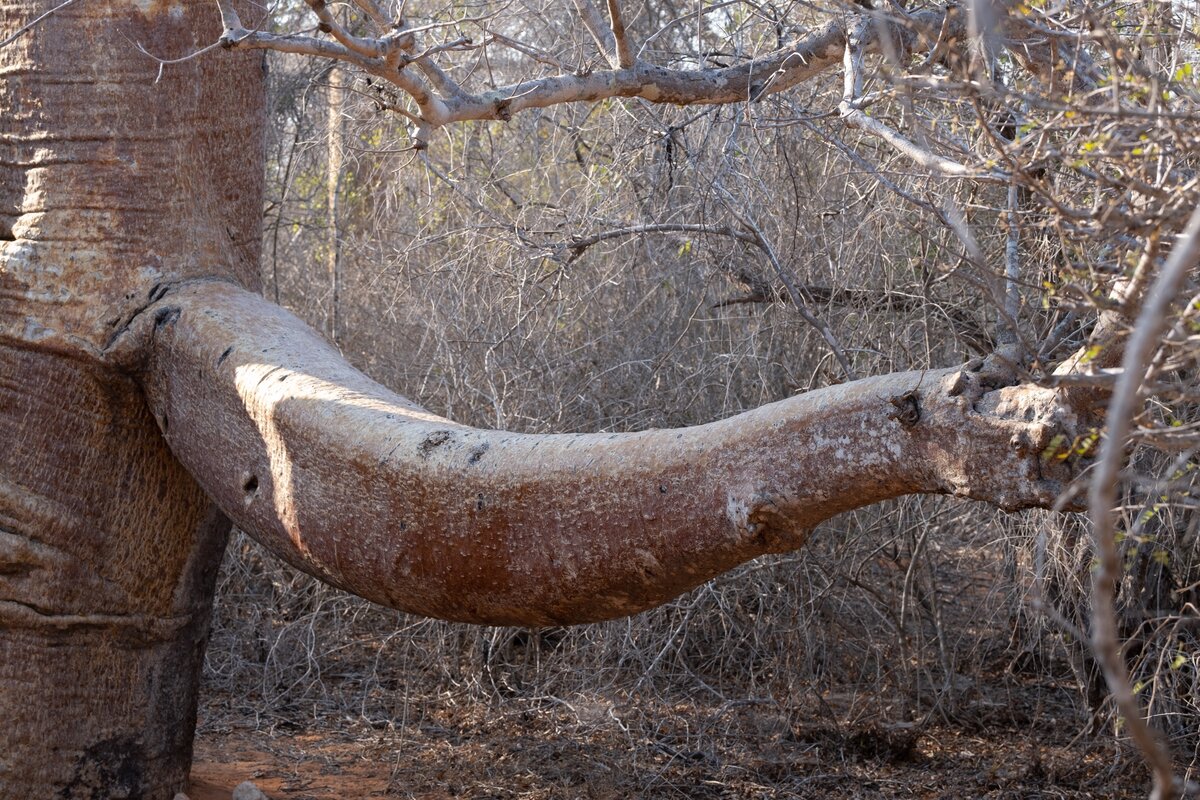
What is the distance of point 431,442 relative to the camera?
2973mm

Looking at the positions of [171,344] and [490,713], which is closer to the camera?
[171,344]

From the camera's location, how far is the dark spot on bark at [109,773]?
147 inches

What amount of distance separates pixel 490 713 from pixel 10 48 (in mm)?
2951

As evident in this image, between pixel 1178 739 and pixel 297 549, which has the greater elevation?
pixel 297 549

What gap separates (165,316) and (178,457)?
412mm

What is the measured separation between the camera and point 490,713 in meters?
4.96

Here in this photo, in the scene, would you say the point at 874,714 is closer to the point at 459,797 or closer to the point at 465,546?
the point at 459,797

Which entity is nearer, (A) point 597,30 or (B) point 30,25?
(B) point 30,25

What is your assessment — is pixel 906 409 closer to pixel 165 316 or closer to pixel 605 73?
pixel 605 73

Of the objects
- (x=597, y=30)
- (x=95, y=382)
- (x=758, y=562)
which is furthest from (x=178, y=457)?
(x=758, y=562)

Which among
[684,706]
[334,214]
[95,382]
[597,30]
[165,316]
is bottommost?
[684,706]

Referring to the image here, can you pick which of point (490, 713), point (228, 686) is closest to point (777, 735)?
point (490, 713)

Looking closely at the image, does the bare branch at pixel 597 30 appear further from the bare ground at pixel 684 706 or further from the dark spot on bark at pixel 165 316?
the bare ground at pixel 684 706

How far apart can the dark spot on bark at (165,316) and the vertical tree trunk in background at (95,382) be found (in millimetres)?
94
